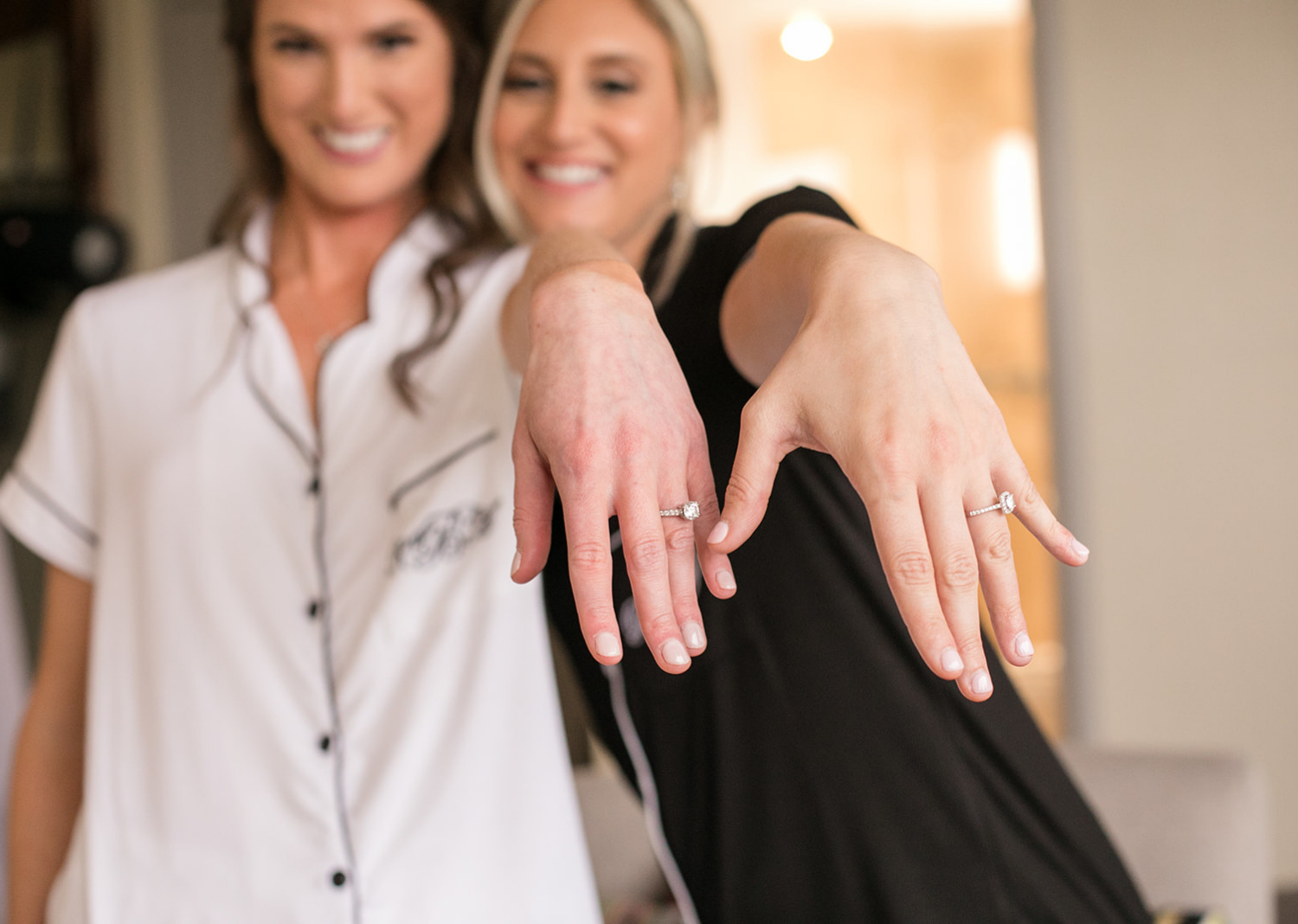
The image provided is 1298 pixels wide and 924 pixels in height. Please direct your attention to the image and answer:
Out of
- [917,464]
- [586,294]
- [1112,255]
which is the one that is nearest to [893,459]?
[917,464]

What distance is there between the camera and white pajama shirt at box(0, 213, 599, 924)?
66 centimetres

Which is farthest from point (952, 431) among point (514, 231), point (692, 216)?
point (514, 231)

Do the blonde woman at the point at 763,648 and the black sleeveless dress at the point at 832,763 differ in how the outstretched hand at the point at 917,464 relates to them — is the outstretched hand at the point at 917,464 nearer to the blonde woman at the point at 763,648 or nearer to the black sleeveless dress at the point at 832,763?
the blonde woman at the point at 763,648

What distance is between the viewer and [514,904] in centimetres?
67

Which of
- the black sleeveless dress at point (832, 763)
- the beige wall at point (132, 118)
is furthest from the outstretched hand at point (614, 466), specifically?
the beige wall at point (132, 118)

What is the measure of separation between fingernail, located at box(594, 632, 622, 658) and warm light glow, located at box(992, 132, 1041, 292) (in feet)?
6.41

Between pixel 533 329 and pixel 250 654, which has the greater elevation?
pixel 533 329

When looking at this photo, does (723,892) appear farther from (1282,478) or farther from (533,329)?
(1282,478)

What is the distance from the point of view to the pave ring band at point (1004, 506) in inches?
12.4

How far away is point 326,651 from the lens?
0.67m

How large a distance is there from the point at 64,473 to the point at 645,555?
2.01ft

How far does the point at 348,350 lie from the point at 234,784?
0.93ft

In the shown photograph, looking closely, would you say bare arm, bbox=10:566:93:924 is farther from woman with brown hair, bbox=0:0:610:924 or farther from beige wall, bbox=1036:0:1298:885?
beige wall, bbox=1036:0:1298:885

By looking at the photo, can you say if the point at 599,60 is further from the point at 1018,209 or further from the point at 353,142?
the point at 1018,209
